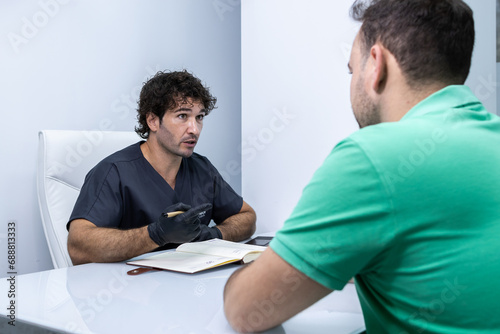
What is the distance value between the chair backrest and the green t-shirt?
1.02m

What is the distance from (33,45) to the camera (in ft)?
4.88

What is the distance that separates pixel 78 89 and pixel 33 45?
0.21 m

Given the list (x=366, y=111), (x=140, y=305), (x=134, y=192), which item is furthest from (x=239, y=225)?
(x=366, y=111)

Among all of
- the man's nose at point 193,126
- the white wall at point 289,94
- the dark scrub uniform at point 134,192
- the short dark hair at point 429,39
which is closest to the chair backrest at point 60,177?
the dark scrub uniform at point 134,192

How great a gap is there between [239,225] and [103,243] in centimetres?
50

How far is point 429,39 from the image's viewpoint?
0.62m

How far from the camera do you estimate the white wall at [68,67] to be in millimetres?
1450

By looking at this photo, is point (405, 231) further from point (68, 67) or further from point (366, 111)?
point (68, 67)

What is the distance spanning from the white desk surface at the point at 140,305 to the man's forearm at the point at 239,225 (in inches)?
18.4

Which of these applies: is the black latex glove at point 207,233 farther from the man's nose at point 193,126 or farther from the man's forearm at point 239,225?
the man's nose at point 193,126

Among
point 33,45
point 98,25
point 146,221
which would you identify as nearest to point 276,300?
point 146,221

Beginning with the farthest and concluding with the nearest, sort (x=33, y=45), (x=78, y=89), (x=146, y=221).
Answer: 1. (x=78, y=89)
2. (x=33, y=45)
3. (x=146, y=221)

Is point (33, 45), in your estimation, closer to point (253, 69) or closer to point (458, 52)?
point (253, 69)

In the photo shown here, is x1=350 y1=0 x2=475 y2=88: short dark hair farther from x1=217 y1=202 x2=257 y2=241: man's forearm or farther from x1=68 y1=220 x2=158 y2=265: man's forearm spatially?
x1=217 y1=202 x2=257 y2=241: man's forearm
